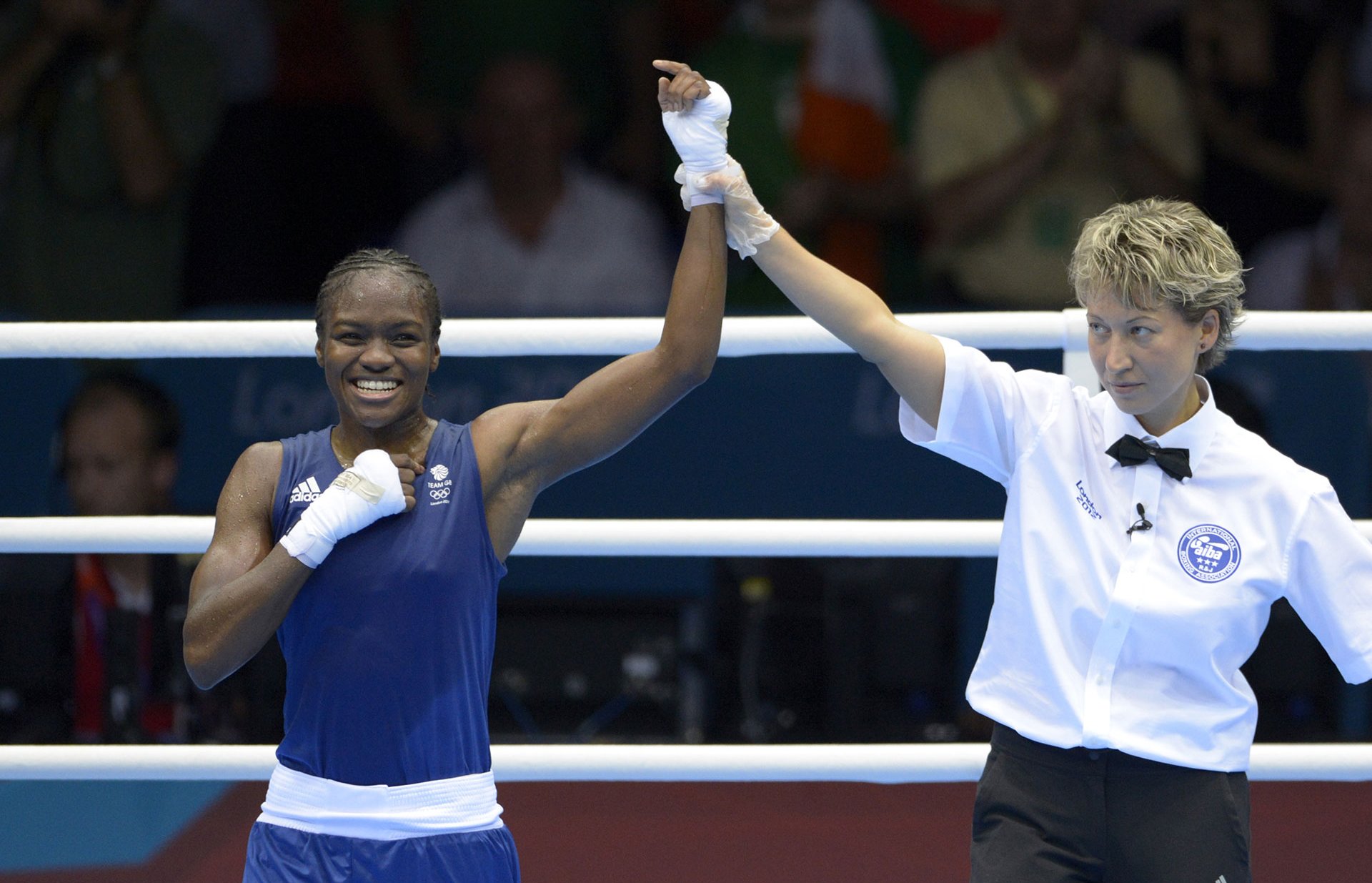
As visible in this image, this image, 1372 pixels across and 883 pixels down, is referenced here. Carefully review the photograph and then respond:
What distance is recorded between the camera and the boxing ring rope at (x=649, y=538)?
2.41 m

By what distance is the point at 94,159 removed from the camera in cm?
482

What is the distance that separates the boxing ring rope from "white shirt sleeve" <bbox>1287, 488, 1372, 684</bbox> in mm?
516

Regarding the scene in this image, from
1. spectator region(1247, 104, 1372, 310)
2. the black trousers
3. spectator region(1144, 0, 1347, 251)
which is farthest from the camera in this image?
spectator region(1144, 0, 1347, 251)

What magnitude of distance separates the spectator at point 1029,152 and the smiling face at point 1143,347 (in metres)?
2.80

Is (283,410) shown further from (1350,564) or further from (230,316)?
(1350,564)

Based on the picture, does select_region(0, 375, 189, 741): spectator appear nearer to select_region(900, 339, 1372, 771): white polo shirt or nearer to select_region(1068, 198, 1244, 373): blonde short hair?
select_region(900, 339, 1372, 771): white polo shirt

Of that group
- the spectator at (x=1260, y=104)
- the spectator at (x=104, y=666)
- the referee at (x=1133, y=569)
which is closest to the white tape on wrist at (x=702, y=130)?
the referee at (x=1133, y=569)

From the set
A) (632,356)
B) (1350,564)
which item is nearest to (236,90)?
(632,356)

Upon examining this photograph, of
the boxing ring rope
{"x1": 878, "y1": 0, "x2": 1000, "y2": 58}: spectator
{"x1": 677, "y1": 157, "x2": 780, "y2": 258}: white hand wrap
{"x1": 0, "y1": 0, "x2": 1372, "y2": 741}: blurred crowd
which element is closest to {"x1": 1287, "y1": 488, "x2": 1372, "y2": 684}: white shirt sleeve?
the boxing ring rope

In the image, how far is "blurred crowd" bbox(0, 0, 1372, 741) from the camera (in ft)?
15.7

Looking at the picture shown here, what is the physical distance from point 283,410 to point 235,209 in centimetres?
110

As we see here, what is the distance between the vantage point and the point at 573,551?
243 cm

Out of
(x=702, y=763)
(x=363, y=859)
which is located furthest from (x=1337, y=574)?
(x=363, y=859)

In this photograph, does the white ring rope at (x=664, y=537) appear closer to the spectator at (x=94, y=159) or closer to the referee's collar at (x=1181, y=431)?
the referee's collar at (x=1181, y=431)
